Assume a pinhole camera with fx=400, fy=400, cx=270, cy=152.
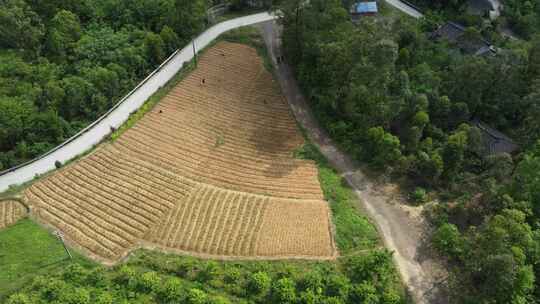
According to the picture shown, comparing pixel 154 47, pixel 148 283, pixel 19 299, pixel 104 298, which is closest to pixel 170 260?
pixel 148 283

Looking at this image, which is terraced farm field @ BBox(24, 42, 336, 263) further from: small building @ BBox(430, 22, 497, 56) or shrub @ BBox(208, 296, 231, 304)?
small building @ BBox(430, 22, 497, 56)

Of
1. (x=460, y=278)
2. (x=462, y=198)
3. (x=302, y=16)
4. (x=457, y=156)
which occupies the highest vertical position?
(x=302, y=16)

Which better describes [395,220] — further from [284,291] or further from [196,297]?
[196,297]

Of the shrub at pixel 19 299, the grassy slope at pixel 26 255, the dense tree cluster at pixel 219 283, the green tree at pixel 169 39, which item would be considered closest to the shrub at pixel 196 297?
the dense tree cluster at pixel 219 283

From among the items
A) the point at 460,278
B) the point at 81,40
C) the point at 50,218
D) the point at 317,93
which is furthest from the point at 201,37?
the point at 460,278

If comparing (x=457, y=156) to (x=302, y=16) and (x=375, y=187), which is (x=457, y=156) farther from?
(x=302, y=16)

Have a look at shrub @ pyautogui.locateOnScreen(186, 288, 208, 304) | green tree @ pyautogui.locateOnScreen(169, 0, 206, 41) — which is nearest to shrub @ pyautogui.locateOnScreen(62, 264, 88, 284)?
shrub @ pyautogui.locateOnScreen(186, 288, 208, 304)
